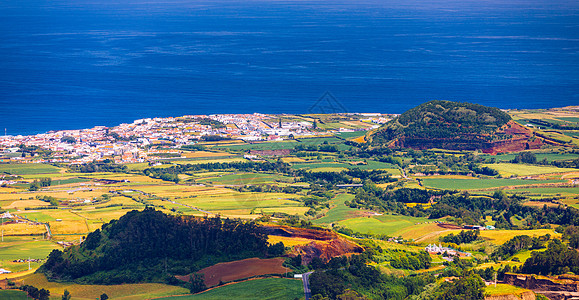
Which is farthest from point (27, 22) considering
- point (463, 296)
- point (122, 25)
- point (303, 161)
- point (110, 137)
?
point (463, 296)

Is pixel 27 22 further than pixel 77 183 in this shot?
Yes

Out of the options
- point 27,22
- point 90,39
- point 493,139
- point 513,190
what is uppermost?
point 27,22

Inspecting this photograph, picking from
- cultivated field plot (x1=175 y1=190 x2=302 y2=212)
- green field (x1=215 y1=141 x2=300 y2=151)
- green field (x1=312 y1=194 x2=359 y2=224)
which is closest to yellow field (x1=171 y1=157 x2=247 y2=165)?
green field (x1=215 y1=141 x2=300 y2=151)

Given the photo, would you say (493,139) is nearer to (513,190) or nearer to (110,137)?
(513,190)

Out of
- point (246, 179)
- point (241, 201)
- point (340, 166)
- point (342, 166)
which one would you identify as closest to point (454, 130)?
point (342, 166)

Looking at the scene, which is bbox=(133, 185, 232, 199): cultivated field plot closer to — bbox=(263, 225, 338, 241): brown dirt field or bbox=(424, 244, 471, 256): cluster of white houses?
bbox=(263, 225, 338, 241): brown dirt field

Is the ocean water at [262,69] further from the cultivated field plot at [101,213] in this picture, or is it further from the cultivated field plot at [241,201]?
the cultivated field plot at [241,201]
